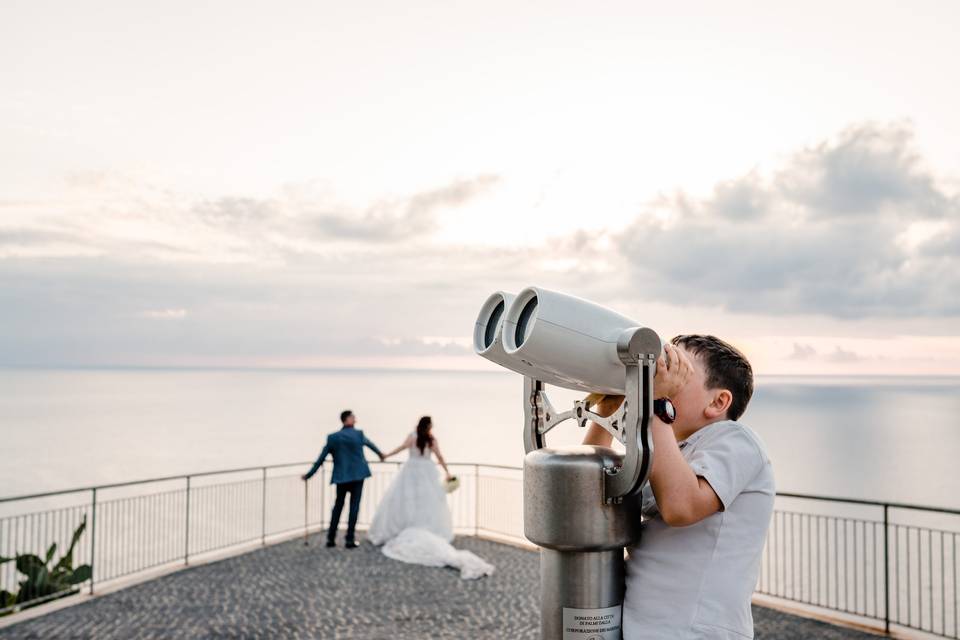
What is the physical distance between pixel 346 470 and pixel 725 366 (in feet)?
32.2

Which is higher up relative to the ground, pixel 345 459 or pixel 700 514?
pixel 700 514

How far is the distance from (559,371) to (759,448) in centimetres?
52

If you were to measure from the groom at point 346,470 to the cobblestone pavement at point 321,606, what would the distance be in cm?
64

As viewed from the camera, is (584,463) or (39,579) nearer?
(584,463)

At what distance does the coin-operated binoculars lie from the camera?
1.83m

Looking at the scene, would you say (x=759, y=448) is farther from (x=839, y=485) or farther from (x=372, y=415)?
(x=372, y=415)

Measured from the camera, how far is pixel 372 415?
251ft

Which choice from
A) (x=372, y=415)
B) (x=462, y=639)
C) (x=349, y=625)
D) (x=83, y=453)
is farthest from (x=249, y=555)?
(x=372, y=415)

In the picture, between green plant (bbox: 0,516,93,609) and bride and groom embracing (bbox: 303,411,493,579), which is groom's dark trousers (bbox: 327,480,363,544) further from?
green plant (bbox: 0,516,93,609)

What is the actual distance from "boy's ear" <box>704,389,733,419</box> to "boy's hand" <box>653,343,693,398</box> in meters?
0.12

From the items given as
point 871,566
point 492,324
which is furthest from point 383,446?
point 492,324

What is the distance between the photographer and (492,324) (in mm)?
2135

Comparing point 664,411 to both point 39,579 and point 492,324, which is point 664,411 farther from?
point 39,579

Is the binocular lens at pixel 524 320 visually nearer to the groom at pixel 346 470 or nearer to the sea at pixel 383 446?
the groom at pixel 346 470
